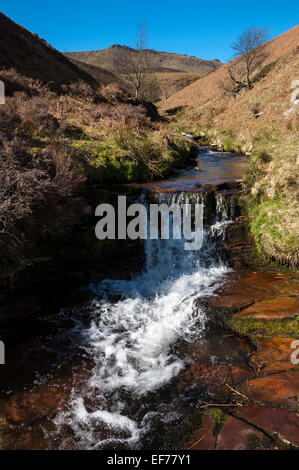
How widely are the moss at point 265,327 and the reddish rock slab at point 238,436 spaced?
5.40 ft

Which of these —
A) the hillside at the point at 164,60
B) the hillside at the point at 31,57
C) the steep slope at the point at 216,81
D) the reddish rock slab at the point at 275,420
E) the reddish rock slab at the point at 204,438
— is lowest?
the reddish rock slab at the point at 204,438

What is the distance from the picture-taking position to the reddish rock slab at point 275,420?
2.77 m

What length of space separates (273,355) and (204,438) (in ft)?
5.27

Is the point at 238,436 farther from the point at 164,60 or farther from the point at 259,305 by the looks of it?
the point at 164,60

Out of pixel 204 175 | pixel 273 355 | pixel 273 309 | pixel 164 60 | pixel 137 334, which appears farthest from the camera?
pixel 164 60

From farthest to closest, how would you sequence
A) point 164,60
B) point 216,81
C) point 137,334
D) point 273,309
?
point 164,60 < point 216,81 < point 137,334 < point 273,309

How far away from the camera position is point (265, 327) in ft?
14.4

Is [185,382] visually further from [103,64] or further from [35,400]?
[103,64]

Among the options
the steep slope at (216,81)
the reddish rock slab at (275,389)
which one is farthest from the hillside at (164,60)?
the reddish rock slab at (275,389)

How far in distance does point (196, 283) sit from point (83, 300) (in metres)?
2.41

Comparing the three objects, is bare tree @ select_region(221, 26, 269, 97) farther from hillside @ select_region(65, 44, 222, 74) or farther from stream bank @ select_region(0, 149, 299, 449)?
hillside @ select_region(65, 44, 222, 74)

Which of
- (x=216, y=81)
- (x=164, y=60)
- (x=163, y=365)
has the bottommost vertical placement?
(x=163, y=365)

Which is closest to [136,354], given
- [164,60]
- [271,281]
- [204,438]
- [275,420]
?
[204,438]

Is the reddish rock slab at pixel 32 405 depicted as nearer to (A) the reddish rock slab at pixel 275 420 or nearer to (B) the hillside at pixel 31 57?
(A) the reddish rock slab at pixel 275 420
